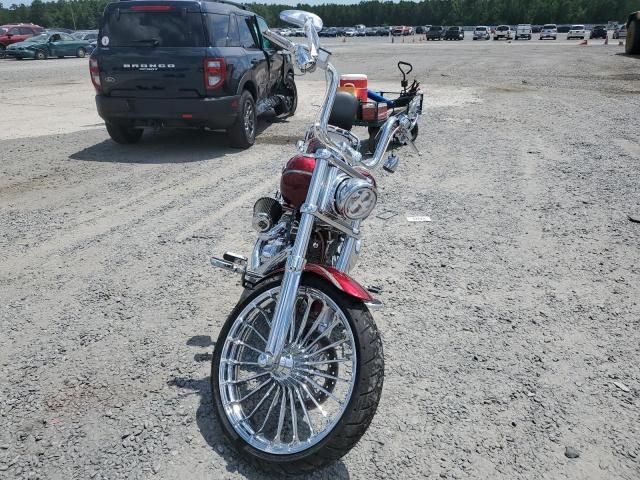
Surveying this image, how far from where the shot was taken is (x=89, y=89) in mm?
15523

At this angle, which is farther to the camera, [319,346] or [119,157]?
[119,157]

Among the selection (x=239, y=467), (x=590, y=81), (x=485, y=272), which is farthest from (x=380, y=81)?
(x=239, y=467)

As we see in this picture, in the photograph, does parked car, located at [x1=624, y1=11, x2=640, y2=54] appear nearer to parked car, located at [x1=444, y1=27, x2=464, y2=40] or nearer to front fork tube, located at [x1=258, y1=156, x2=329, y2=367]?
parked car, located at [x1=444, y1=27, x2=464, y2=40]

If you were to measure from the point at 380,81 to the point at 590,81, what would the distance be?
6713 mm

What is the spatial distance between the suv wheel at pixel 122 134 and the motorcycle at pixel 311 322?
629cm

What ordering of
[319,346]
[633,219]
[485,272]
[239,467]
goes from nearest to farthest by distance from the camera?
[239,467]
[319,346]
[485,272]
[633,219]

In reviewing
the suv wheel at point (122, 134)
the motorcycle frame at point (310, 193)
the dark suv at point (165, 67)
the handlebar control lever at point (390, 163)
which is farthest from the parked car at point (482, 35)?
the motorcycle frame at point (310, 193)

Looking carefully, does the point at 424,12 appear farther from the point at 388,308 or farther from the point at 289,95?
the point at 388,308

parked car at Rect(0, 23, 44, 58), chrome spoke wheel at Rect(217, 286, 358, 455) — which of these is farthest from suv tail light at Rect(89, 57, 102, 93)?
parked car at Rect(0, 23, 44, 58)

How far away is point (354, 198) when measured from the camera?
2.43m

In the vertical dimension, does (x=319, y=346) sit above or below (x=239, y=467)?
above

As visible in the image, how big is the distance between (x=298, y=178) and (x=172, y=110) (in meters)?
5.40

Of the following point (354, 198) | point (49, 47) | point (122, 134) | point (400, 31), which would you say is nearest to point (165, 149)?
point (122, 134)

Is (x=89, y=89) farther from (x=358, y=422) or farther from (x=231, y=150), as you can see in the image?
(x=358, y=422)
